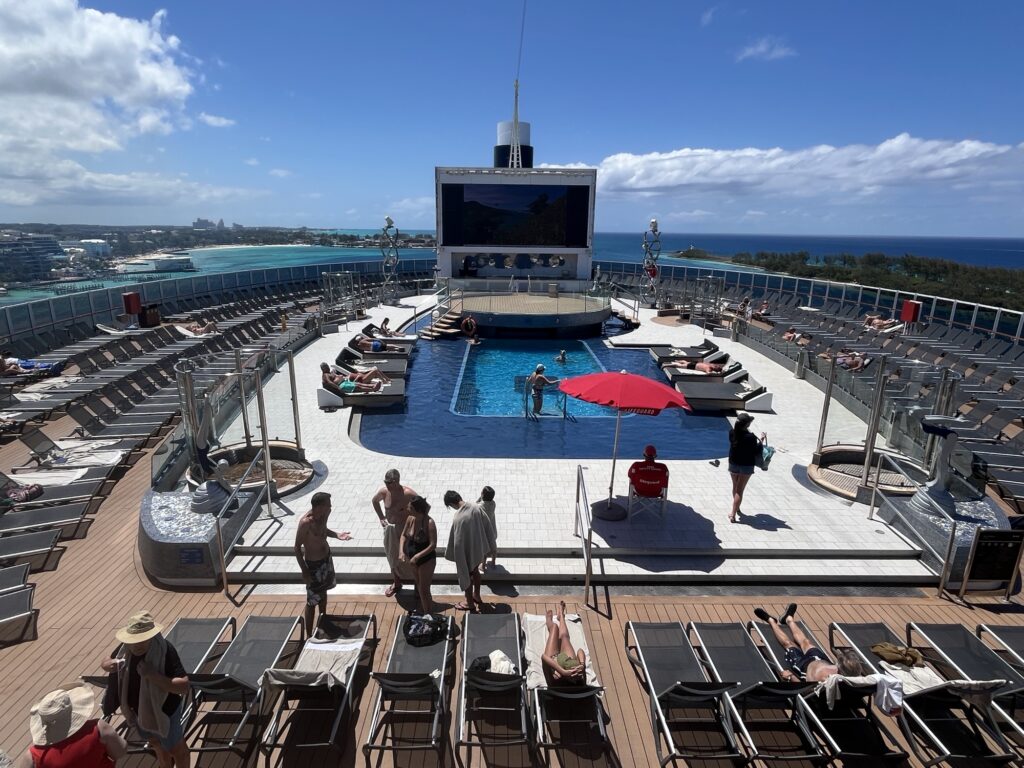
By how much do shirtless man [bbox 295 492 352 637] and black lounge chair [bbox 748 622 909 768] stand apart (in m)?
4.44

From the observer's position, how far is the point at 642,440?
38.8ft

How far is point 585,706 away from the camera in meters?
4.53

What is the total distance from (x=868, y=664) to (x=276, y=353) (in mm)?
9611

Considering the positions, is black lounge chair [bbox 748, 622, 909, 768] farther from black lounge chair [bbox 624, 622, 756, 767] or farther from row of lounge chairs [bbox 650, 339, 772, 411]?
A: row of lounge chairs [bbox 650, 339, 772, 411]

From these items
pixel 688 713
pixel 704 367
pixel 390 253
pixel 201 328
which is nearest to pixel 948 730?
pixel 688 713

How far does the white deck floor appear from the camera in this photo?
6.77 metres

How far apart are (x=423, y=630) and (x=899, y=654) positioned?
4.34 metres

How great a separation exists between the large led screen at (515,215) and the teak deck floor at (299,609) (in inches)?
1209

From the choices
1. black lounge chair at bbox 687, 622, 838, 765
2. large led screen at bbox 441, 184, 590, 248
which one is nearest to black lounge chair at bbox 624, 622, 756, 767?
black lounge chair at bbox 687, 622, 838, 765

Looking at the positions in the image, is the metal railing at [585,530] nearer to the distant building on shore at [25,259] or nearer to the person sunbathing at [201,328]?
the person sunbathing at [201,328]

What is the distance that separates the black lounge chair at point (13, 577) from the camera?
19.2 ft

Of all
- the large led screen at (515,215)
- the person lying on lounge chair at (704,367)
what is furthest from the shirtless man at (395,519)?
the large led screen at (515,215)

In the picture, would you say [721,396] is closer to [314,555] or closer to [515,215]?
[314,555]

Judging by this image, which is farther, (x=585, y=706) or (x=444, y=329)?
(x=444, y=329)
